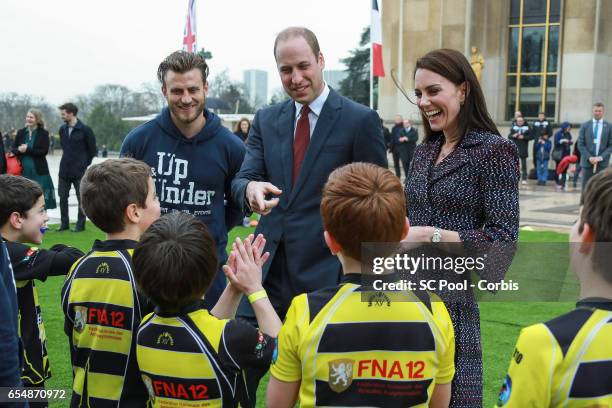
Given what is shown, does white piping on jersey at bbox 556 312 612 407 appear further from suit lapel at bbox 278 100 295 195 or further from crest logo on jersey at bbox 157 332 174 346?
suit lapel at bbox 278 100 295 195

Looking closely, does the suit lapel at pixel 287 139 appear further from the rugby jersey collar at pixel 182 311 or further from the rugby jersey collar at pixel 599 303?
the rugby jersey collar at pixel 599 303

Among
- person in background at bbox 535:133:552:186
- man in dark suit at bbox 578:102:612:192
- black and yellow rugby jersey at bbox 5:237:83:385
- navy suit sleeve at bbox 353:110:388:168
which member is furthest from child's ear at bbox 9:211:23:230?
person in background at bbox 535:133:552:186

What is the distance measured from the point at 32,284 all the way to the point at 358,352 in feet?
6.55

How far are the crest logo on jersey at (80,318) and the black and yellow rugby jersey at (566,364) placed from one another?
5.41ft

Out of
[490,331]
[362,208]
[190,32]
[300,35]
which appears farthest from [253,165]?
[190,32]

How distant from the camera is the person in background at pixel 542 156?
20.6 m

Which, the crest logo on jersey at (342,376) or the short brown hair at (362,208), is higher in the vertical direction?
the short brown hair at (362,208)

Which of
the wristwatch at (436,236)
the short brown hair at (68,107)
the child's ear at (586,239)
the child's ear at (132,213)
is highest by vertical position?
the short brown hair at (68,107)

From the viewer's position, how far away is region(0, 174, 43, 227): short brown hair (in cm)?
329

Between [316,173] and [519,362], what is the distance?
1.79 m

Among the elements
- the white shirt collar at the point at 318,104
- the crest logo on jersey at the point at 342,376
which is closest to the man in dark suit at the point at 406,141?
the white shirt collar at the point at 318,104

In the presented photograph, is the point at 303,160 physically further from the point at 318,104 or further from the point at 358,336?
the point at 358,336

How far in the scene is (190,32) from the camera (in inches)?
595

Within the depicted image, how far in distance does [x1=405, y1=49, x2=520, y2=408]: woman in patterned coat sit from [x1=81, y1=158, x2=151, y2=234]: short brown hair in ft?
3.67
